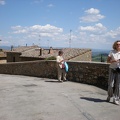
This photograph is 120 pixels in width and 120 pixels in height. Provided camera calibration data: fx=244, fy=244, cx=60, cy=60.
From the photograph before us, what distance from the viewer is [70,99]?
7.81 m

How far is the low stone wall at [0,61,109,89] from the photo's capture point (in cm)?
1091

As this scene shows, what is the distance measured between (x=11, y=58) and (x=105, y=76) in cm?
4602

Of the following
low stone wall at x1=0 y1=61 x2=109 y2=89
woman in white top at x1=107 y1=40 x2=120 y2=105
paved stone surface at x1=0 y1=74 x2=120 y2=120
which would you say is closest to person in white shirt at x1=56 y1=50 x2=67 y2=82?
low stone wall at x1=0 y1=61 x2=109 y2=89

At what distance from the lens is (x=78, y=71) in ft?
40.1

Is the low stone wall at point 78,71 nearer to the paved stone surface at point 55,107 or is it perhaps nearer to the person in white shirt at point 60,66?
the person in white shirt at point 60,66

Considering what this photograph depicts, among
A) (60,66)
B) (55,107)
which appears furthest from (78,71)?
(55,107)

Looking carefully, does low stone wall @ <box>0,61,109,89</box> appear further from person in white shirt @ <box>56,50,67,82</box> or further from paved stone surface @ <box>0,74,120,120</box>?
paved stone surface @ <box>0,74,120,120</box>

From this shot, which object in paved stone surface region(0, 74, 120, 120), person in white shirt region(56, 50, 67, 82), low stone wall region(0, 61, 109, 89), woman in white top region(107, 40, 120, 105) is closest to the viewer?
paved stone surface region(0, 74, 120, 120)

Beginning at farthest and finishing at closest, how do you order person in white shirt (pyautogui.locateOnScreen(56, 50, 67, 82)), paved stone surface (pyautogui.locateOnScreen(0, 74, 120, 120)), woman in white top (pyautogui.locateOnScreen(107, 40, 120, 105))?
person in white shirt (pyautogui.locateOnScreen(56, 50, 67, 82)) < woman in white top (pyautogui.locateOnScreen(107, 40, 120, 105)) < paved stone surface (pyautogui.locateOnScreen(0, 74, 120, 120))

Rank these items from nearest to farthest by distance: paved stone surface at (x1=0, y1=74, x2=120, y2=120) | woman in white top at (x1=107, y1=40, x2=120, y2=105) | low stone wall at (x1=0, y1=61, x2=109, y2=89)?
paved stone surface at (x1=0, y1=74, x2=120, y2=120) → woman in white top at (x1=107, y1=40, x2=120, y2=105) → low stone wall at (x1=0, y1=61, x2=109, y2=89)

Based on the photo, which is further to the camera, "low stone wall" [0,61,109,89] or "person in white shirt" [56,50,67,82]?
"person in white shirt" [56,50,67,82]

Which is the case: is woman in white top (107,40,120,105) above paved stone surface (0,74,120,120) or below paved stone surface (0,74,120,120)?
above

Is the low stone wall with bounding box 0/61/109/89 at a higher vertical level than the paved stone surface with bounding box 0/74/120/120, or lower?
higher

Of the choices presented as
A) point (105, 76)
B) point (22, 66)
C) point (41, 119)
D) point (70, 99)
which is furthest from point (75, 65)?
point (41, 119)
